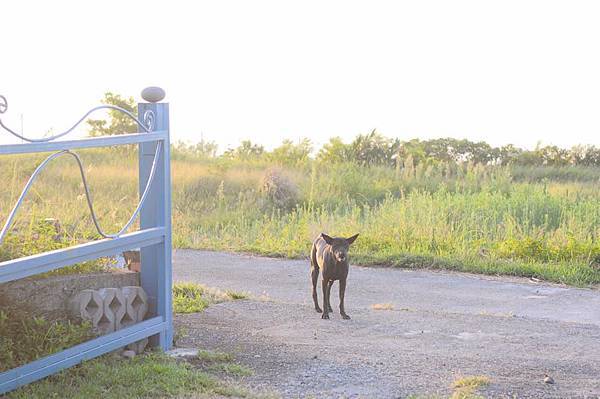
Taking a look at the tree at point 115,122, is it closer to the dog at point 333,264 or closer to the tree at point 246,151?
the tree at point 246,151

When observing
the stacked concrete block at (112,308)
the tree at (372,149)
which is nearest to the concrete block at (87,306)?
the stacked concrete block at (112,308)

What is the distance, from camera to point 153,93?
7254 millimetres

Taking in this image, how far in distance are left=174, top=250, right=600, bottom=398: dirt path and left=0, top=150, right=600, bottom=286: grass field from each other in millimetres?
1145

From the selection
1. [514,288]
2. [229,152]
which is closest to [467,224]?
[514,288]

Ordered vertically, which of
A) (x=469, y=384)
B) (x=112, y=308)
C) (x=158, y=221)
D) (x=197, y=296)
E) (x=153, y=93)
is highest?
(x=153, y=93)

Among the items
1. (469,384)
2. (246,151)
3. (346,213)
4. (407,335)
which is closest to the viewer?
(469,384)

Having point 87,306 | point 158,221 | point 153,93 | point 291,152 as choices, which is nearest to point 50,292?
point 87,306

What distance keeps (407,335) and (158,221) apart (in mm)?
2294

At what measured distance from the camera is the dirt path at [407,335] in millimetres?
6641

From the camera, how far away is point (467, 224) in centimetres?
1472

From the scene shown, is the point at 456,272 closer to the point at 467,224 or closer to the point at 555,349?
the point at 467,224

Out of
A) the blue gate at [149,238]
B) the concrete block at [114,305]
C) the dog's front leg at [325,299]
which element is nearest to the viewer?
the blue gate at [149,238]

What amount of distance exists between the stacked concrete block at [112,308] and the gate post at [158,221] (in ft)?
0.33

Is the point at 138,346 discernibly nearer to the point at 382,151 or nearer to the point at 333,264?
the point at 333,264
